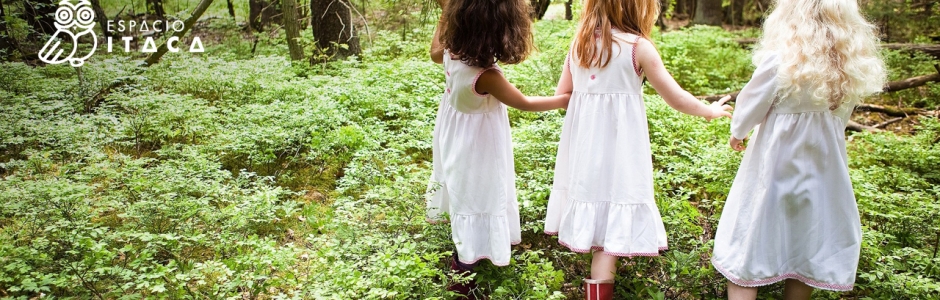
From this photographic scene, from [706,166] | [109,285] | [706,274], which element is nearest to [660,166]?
[706,166]

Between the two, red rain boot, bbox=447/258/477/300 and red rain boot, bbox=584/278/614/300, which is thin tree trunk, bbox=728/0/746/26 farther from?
red rain boot, bbox=447/258/477/300

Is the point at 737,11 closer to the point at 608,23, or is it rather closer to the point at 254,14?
the point at 254,14

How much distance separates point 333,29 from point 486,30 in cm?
614

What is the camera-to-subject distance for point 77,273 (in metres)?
3.01

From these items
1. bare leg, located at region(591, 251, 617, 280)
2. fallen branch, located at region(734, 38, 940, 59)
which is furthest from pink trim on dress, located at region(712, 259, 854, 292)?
fallen branch, located at region(734, 38, 940, 59)

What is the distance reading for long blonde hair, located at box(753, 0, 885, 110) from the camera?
254cm

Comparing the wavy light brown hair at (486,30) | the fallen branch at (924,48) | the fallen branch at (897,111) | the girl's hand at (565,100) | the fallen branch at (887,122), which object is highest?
the wavy light brown hair at (486,30)

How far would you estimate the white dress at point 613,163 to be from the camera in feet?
9.55

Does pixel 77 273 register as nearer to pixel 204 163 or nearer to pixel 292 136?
pixel 204 163

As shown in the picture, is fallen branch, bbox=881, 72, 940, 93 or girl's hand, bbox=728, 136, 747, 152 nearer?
girl's hand, bbox=728, 136, 747, 152

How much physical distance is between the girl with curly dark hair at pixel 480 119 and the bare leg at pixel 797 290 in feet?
4.72

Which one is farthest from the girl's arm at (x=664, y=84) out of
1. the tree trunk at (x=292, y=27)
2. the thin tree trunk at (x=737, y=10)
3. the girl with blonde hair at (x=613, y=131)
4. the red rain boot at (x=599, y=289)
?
the thin tree trunk at (x=737, y=10)

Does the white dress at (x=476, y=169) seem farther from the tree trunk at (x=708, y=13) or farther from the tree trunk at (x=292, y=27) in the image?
the tree trunk at (x=708, y=13)

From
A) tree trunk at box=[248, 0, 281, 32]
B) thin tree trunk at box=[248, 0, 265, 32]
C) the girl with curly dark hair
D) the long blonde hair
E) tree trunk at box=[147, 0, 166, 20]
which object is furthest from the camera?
tree trunk at box=[248, 0, 281, 32]
